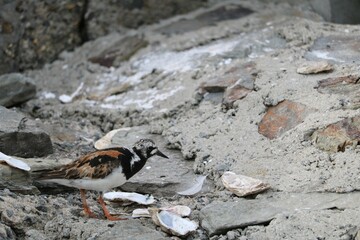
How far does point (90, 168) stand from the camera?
422cm

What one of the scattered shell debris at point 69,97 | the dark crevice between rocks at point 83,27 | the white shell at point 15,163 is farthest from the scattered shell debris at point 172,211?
the dark crevice between rocks at point 83,27

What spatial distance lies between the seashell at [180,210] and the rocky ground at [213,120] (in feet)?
0.26

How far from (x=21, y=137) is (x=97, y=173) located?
0.92 m

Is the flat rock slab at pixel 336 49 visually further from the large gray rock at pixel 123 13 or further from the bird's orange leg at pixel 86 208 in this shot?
the bird's orange leg at pixel 86 208

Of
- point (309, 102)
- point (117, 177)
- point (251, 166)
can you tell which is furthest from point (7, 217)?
point (309, 102)

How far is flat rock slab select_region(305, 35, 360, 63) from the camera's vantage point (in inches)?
213

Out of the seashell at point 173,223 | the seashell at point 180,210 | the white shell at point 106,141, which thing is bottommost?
the white shell at point 106,141

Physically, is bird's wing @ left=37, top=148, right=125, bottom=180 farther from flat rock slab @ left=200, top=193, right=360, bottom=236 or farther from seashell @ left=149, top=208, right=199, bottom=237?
flat rock slab @ left=200, top=193, right=360, bottom=236

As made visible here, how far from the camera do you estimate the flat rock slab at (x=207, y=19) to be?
6957 mm

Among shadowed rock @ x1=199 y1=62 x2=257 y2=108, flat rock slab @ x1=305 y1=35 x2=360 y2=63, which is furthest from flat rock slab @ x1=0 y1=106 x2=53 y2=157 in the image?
flat rock slab @ x1=305 y1=35 x2=360 y2=63

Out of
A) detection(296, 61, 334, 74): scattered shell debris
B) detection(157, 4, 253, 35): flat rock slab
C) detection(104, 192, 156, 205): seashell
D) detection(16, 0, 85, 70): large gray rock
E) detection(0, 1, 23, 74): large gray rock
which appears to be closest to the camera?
detection(104, 192, 156, 205): seashell

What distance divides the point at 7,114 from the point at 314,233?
92.6 inches

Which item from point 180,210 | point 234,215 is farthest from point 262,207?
point 180,210

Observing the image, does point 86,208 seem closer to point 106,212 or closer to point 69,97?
point 106,212
